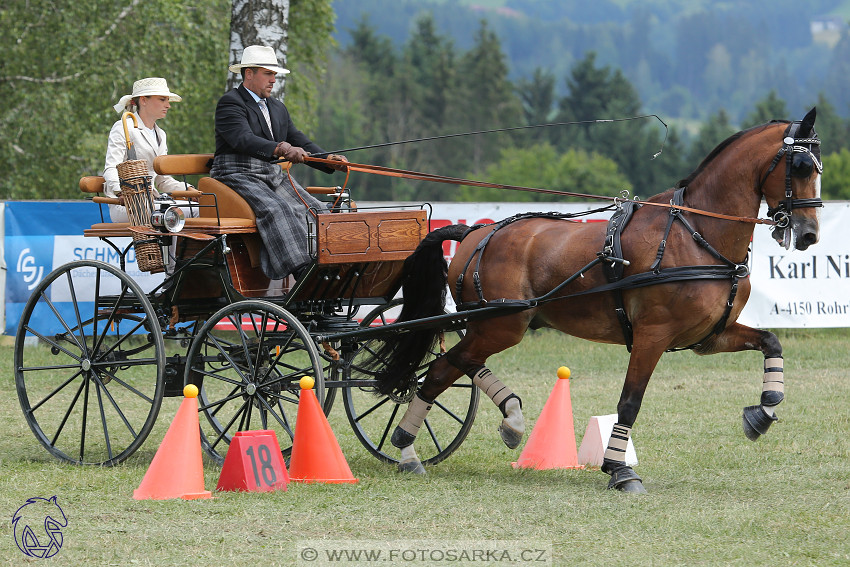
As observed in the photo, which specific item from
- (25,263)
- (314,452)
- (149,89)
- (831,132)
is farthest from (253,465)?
(831,132)

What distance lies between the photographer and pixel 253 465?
5.84 metres

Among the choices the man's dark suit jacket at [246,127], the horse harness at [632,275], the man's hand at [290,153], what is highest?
the man's dark suit jacket at [246,127]

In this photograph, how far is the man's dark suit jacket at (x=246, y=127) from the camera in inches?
260

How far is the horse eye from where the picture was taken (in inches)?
221

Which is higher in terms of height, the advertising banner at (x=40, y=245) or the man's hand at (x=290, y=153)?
the man's hand at (x=290, y=153)

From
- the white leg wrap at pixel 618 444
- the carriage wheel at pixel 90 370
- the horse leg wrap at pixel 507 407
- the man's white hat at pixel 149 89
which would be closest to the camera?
the white leg wrap at pixel 618 444

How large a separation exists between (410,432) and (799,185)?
269cm

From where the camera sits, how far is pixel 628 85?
82000 mm

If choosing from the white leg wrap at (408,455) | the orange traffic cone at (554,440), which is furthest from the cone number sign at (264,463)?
the orange traffic cone at (554,440)

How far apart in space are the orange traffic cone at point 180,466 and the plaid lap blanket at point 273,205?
42.8 inches

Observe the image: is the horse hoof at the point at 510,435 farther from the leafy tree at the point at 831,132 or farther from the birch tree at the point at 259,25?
the leafy tree at the point at 831,132

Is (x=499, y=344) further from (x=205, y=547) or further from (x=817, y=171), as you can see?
(x=205, y=547)

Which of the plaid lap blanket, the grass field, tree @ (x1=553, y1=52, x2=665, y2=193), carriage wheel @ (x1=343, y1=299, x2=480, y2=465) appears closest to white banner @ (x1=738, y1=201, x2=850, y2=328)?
the grass field

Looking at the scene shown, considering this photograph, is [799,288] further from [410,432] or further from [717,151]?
[410,432]
